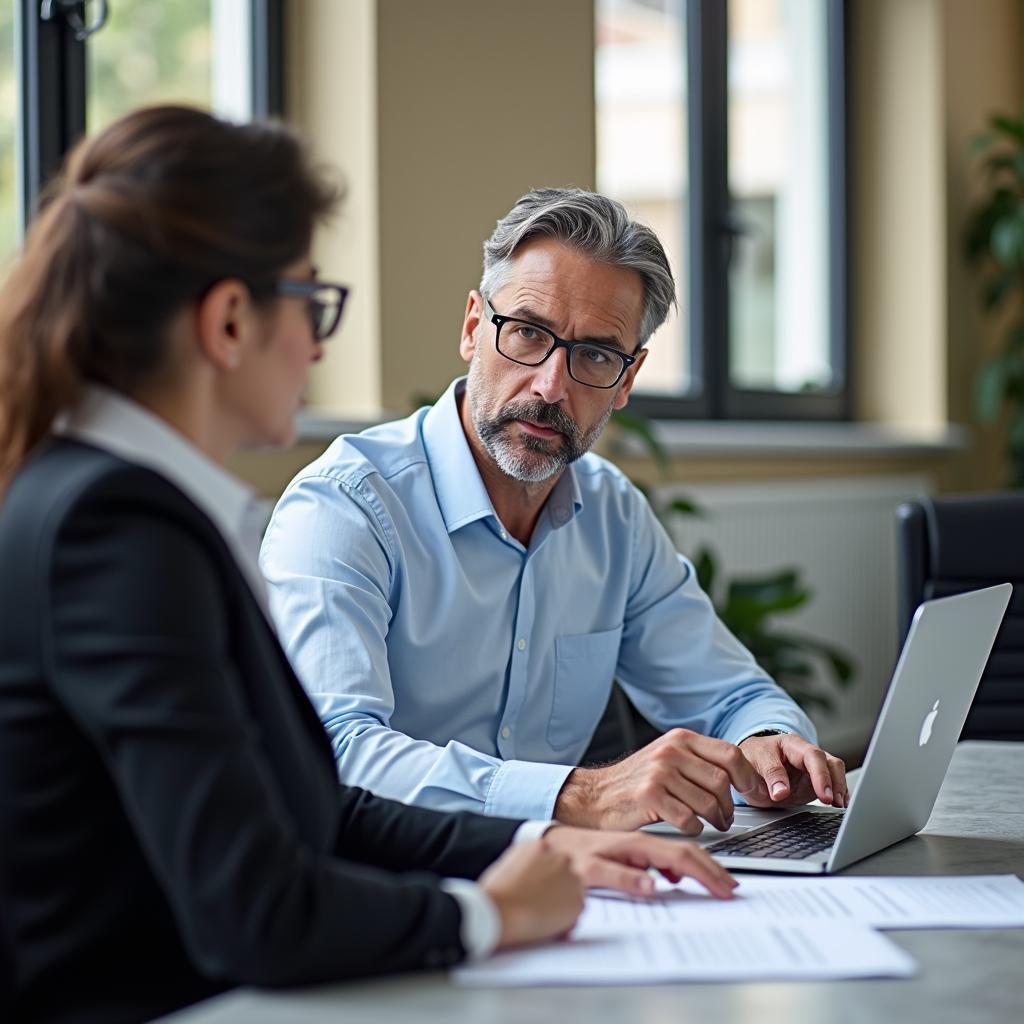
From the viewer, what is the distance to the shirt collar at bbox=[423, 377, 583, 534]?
6.01 ft

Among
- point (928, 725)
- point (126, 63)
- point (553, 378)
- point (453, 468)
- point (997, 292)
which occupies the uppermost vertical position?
point (126, 63)

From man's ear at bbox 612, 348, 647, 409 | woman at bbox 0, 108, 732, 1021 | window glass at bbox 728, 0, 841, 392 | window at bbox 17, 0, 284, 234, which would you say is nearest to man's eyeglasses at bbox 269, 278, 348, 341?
woman at bbox 0, 108, 732, 1021

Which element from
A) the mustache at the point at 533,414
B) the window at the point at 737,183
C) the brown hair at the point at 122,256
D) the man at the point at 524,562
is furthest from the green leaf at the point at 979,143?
the brown hair at the point at 122,256

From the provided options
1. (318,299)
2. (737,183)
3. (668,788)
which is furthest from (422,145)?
(318,299)

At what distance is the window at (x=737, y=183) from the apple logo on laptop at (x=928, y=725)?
9.13 feet

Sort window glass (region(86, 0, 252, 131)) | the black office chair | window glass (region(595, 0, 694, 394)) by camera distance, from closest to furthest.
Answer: the black office chair, window glass (region(86, 0, 252, 131)), window glass (region(595, 0, 694, 394))

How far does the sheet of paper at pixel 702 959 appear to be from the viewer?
94cm

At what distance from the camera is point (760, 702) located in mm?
1912

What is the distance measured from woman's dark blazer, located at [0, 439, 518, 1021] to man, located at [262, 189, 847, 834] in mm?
568

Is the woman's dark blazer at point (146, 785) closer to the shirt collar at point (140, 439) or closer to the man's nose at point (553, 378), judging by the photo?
the shirt collar at point (140, 439)

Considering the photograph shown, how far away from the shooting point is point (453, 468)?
1.85 meters

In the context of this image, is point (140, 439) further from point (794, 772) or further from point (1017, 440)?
point (1017, 440)

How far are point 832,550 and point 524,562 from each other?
2934mm

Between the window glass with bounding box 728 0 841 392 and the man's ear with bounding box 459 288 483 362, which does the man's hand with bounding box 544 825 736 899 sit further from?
the window glass with bounding box 728 0 841 392
